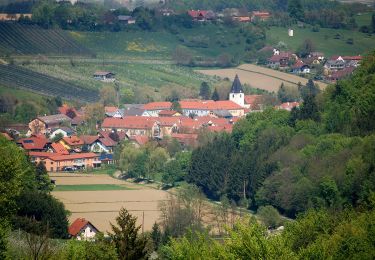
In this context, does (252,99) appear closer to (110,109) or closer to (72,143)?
(110,109)

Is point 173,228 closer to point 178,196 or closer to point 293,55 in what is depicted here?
point 178,196

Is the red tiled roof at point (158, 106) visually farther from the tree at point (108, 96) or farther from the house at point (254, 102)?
the house at point (254, 102)

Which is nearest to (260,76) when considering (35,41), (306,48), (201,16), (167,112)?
(306,48)

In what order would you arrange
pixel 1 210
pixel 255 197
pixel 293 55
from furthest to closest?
pixel 293 55
pixel 255 197
pixel 1 210

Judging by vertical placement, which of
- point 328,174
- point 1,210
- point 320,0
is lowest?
point 320,0

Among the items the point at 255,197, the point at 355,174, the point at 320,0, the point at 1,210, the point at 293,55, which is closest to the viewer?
the point at 1,210

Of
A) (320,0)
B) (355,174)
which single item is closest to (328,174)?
(355,174)

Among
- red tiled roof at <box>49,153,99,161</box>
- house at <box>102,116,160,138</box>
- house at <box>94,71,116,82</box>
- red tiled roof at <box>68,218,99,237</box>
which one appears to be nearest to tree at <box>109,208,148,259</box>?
red tiled roof at <box>68,218,99,237</box>

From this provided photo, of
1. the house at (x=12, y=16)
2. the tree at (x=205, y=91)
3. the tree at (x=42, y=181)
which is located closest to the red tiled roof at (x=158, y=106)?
the tree at (x=205, y=91)
